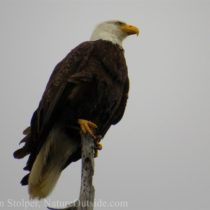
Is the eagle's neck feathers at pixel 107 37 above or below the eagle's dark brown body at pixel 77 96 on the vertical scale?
above

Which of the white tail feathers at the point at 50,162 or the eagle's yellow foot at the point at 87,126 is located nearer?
the eagle's yellow foot at the point at 87,126

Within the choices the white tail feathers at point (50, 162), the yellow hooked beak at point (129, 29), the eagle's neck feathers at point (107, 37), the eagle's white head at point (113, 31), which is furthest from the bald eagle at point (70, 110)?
the yellow hooked beak at point (129, 29)

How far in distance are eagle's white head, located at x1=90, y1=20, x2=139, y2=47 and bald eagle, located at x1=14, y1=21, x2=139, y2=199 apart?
742 mm

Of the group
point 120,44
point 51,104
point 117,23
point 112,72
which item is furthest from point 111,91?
point 117,23

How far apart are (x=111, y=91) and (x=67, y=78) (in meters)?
0.56

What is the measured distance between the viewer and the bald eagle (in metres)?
6.30

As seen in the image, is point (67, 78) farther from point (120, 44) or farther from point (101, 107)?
point (120, 44)

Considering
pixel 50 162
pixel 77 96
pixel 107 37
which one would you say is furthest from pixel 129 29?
pixel 50 162

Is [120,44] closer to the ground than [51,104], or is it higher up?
higher up

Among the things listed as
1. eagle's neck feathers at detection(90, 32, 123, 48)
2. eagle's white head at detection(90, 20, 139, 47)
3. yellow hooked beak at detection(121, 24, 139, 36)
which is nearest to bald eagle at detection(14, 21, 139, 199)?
eagle's neck feathers at detection(90, 32, 123, 48)

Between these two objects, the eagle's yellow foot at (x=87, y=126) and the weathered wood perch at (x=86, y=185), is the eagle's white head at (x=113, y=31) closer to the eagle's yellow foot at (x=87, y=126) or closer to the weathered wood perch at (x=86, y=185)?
the eagle's yellow foot at (x=87, y=126)

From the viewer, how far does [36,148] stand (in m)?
6.39

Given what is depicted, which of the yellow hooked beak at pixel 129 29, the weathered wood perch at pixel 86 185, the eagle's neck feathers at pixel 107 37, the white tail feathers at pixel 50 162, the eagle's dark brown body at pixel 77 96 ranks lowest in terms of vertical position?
the weathered wood perch at pixel 86 185

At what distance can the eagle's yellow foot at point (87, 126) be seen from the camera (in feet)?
20.4
